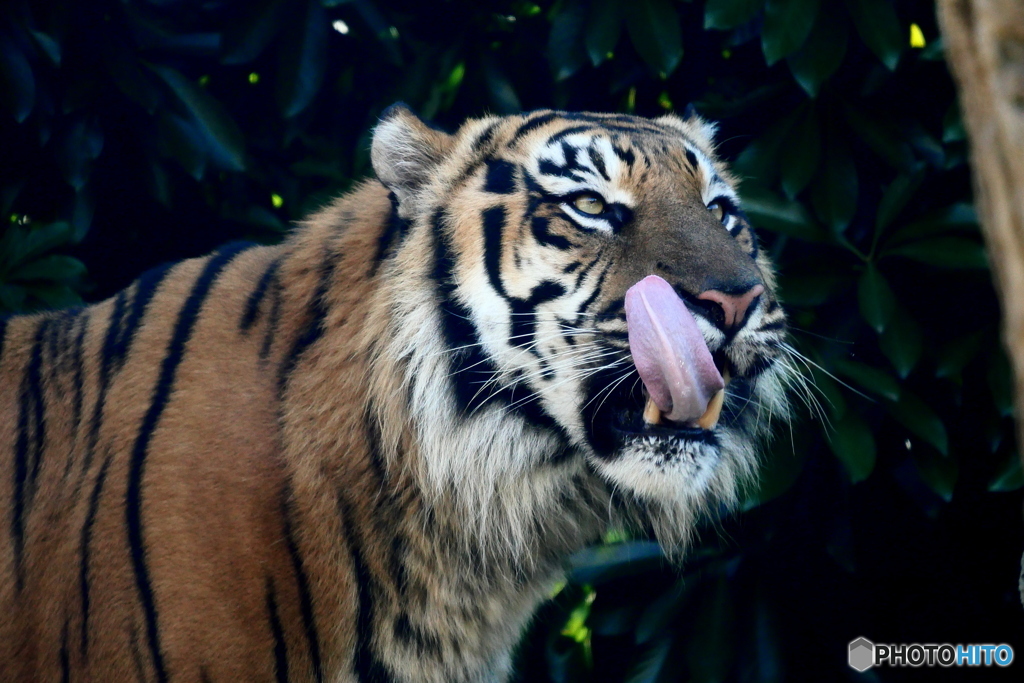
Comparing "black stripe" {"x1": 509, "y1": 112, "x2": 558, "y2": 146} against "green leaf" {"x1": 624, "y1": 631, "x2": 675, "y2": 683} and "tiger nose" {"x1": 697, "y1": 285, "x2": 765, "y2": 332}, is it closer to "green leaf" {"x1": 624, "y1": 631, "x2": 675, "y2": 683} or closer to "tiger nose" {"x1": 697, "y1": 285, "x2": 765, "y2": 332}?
"tiger nose" {"x1": 697, "y1": 285, "x2": 765, "y2": 332}

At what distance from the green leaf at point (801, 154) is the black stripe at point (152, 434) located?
55.6 inches

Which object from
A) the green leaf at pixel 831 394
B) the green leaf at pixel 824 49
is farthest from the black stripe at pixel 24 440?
the green leaf at pixel 824 49

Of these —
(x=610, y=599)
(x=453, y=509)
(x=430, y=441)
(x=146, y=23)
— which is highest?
(x=146, y=23)

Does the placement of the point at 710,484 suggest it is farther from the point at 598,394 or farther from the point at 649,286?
the point at 649,286

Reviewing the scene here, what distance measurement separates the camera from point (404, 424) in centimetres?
187

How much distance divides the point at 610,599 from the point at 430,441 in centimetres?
118

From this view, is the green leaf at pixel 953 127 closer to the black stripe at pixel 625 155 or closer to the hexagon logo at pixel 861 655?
the black stripe at pixel 625 155

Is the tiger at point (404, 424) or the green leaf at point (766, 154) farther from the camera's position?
the green leaf at point (766, 154)

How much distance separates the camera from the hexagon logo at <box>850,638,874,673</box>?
265 centimetres

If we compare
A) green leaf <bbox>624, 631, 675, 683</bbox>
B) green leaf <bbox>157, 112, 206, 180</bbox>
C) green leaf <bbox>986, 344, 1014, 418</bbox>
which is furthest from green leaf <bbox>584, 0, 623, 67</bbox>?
green leaf <bbox>624, 631, 675, 683</bbox>

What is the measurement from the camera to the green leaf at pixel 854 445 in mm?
2400

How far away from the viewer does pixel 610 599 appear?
9.21 ft

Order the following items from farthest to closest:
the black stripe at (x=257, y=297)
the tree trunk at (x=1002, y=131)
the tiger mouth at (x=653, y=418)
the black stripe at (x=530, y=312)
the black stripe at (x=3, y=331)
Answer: the black stripe at (x=3, y=331)
the black stripe at (x=257, y=297)
the black stripe at (x=530, y=312)
the tiger mouth at (x=653, y=418)
the tree trunk at (x=1002, y=131)

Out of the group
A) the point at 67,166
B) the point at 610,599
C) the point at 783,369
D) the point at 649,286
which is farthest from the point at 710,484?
the point at 67,166
